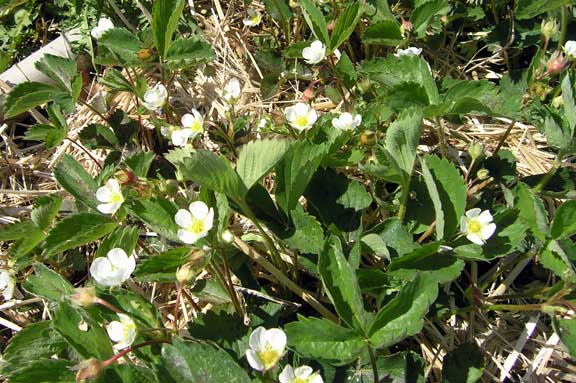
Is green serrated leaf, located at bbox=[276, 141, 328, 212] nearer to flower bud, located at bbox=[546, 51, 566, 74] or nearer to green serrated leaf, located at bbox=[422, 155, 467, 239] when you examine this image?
green serrated leaf, located at bbox=[422, 155, 467, 239]

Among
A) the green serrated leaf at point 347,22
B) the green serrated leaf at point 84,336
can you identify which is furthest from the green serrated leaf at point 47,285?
the green serrated leaf at point 347,22

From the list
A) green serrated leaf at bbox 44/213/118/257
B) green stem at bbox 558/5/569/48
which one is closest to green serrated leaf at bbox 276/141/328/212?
green serrated leaf at bbox 44/213/118/257

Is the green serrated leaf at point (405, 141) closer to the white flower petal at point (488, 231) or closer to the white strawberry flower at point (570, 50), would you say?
the white flower petal at point (488, 231)

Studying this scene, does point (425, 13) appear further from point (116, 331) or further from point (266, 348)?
point (116, 331)

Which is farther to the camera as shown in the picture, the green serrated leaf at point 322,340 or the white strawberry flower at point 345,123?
the white strawberry flower at point 345,123

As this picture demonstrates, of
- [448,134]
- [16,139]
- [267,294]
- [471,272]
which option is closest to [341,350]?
[267,294]

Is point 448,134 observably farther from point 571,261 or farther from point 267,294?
point 267,294
